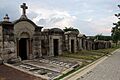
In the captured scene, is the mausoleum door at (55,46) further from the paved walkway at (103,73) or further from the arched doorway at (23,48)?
the paved walkway at (103,73)

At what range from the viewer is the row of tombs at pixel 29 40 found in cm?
1451

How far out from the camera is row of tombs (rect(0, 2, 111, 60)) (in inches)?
571

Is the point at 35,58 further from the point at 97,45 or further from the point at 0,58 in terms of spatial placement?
the point at 97,45

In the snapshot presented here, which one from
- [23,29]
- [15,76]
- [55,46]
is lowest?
[15,76]

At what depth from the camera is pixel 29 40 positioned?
1741 cm

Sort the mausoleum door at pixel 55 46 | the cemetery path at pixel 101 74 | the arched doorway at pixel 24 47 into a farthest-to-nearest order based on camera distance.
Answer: the mausoleum door at pixel 55 46, the arched doorway at pixel 24 47, the cemetery path at pixel 101 74

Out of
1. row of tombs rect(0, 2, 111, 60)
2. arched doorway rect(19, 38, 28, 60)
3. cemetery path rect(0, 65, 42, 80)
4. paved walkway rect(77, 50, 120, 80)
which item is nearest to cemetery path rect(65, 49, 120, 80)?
paved walkway rect(77, 50, 120, 80)

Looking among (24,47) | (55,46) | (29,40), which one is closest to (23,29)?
(29,40)

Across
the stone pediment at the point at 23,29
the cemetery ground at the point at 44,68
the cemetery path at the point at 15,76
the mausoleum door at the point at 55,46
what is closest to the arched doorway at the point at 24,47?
the stone pediment at the point at 23,29

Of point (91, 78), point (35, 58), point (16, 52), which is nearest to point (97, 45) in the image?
point (35, 58)

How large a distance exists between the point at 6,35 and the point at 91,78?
7229mm

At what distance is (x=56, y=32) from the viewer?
21172mm

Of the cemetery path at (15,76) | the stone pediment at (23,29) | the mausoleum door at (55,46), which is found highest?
the stone pediment at (23,29)

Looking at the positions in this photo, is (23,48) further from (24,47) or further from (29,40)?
(29,40)
